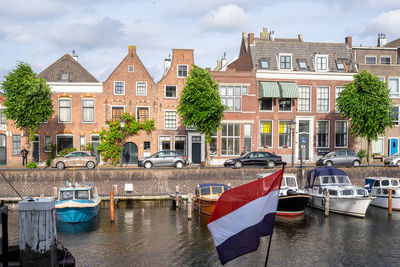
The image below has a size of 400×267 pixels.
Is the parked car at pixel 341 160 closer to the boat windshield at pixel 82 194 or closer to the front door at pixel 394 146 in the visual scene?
the front door at pixel 394 146

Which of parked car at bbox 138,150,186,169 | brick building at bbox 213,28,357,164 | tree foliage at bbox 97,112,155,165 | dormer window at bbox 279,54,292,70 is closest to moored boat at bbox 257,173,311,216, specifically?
parked car at bbox 138,150,186,169

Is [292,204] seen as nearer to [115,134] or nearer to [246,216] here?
[246,216]

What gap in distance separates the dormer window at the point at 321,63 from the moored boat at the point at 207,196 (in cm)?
2368

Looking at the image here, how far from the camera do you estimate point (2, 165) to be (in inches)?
1641

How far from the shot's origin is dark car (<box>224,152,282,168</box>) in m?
35.9

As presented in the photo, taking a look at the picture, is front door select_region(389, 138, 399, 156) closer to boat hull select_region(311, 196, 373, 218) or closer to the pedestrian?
boat hull select_region(311, 196, 373, 218)

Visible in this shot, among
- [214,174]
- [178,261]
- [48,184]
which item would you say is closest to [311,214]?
[214,174]

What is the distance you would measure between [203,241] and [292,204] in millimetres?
8380

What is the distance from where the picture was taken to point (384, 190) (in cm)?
3088

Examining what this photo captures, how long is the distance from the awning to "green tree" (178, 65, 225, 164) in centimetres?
673

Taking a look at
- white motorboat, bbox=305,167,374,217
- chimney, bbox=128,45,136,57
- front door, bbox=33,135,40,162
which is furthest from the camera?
chimney, bbox=128,45,136,57

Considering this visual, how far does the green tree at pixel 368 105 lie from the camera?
39.1 metres

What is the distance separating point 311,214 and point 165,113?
67.3 ft

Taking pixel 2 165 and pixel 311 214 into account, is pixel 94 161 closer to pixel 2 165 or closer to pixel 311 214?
pixel 2 165
